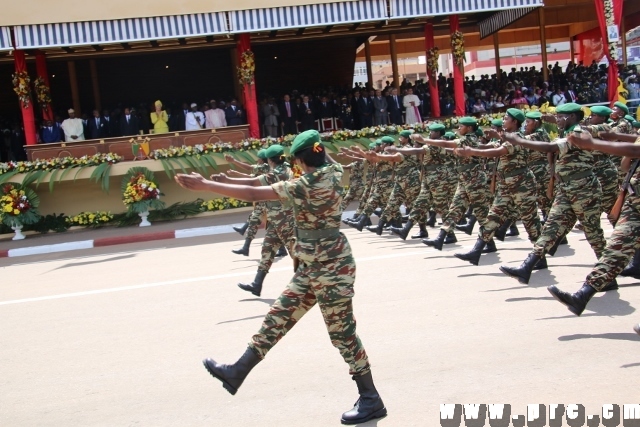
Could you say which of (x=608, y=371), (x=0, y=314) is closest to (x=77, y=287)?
(x=0, y=314)

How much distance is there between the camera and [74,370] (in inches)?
248

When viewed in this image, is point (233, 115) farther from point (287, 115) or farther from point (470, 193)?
point (470, 193)

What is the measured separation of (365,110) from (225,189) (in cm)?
1735

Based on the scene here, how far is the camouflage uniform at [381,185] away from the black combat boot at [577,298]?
710 centimetres

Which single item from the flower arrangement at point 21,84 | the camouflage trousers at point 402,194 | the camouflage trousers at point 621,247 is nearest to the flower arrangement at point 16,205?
the flower arrangement at point 21,84

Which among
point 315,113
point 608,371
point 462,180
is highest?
point 315,113

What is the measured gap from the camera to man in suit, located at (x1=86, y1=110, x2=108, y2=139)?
68.6 feet

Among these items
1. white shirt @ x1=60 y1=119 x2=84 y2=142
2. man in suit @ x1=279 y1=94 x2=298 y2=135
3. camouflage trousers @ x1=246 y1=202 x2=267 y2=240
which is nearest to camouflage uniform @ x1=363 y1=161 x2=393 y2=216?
camouflage trousers @ x1=246 y1=202 x2=267 y2=240

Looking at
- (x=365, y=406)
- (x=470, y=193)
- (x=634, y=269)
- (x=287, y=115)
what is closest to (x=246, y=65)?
(x=287, y=115)

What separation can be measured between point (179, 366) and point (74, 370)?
926mm

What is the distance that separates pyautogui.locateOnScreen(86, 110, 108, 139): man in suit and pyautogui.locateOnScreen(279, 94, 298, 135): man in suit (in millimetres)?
4951

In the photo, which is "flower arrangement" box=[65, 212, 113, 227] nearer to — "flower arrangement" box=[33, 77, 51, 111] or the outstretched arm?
"flower arrangement" box=[33, 77, 51, 111]

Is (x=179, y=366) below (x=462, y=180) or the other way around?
below

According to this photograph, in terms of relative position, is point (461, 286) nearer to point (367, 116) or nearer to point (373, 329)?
point (373, 329)
